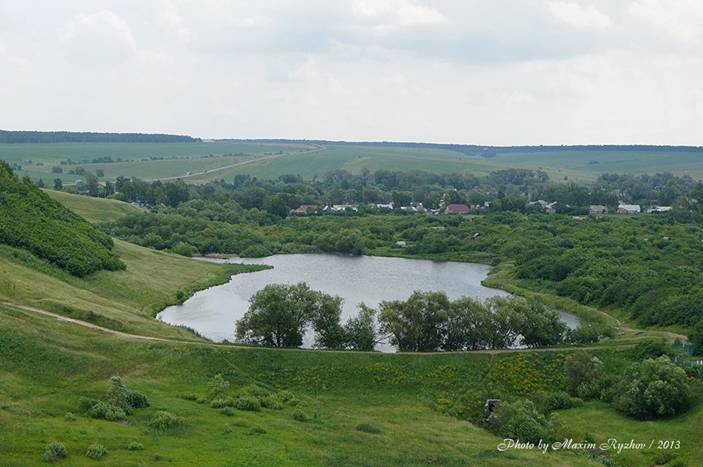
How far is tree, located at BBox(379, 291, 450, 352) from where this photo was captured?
201 feet

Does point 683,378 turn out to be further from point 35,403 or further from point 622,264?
point 622,264

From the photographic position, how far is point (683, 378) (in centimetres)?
5078

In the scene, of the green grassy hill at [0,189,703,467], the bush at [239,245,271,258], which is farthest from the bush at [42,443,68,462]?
the bush at [239,245,271,258]

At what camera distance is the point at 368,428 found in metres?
44.9

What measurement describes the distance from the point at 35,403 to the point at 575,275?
244ft

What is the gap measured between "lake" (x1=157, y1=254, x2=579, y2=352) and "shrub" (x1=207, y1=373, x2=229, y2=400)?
15558mm

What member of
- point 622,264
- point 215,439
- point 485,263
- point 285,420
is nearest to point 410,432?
point 285,420

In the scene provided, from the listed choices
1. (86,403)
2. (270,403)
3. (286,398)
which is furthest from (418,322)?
(86,403)

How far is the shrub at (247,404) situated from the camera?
4712 centimetres

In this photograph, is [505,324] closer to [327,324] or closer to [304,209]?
[327,324]

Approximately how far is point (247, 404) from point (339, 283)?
5702 cm

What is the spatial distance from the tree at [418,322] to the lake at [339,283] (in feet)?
11.5

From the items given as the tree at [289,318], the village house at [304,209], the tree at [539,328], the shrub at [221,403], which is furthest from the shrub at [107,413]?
the village house at [304,209]

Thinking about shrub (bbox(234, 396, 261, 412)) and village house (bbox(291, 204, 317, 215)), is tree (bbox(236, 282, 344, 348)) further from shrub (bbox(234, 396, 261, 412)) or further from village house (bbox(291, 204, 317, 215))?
village house (bbox(291, 204, 317, 215))
